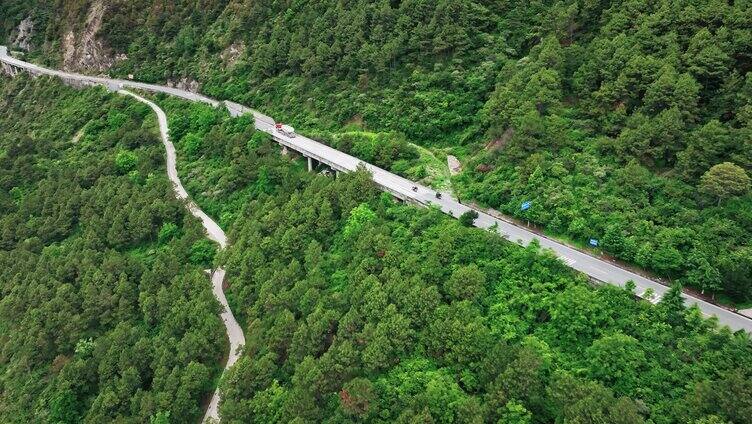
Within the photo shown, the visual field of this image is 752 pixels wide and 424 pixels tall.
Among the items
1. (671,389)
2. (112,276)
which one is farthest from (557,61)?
(112,276)

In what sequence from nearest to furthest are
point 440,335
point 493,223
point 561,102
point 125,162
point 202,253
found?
point 440,335 < point 493,223 < point 561,102 < point 202,253 < point 125,162

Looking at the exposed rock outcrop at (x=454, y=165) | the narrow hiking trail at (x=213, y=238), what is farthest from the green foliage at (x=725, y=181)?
the narrow hiking trail at (x=213, y=238)

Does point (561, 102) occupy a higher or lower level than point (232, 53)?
higher

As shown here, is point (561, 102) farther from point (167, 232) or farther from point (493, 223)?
point (167, 232)

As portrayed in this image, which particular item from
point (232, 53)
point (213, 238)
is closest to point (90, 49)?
point (232, 53)

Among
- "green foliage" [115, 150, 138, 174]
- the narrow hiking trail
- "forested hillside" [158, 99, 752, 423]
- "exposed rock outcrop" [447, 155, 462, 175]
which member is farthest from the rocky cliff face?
"exposed rock outcrop" [447, 155, 462, 175]

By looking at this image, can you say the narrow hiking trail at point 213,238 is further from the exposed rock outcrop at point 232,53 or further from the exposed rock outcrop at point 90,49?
the exposed rock outcrop at point 90,49

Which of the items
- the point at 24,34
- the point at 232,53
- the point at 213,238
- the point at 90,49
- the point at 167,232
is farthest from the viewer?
the point at 24,34
